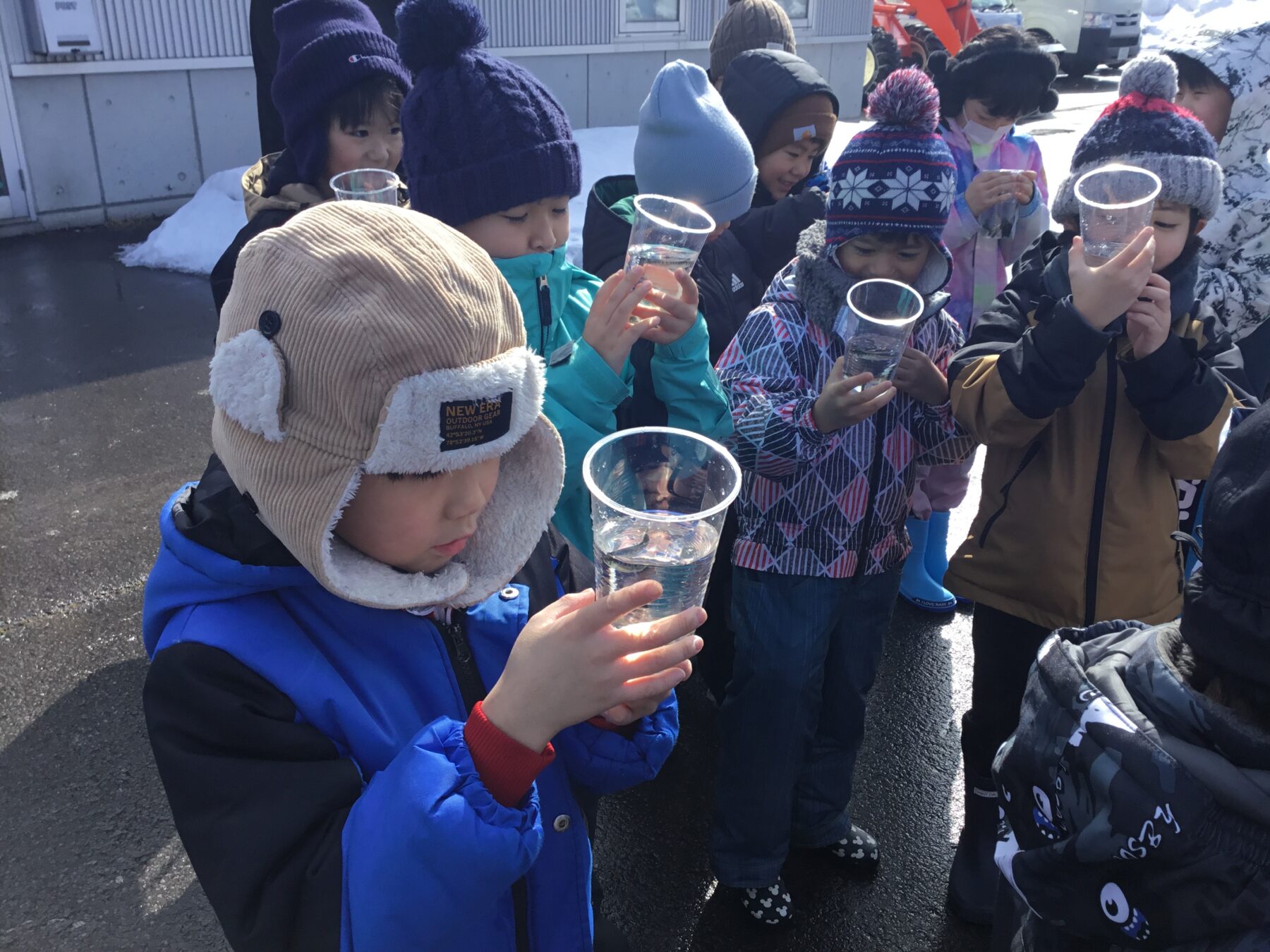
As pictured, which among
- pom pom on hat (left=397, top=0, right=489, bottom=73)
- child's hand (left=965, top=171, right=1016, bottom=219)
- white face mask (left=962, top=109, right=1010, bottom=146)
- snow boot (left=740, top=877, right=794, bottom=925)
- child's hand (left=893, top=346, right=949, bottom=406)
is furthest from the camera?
white face mask (left=962, top=109, right=1010, bottom=146)

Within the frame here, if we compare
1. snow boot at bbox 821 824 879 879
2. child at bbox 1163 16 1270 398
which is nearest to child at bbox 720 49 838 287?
child at bbox 1163 16 1270 398

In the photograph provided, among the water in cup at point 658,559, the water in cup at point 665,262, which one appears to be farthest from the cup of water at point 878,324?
the water in cup at point 658,559

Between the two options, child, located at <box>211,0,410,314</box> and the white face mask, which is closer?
child, located at <box>211,0,410,314</box>

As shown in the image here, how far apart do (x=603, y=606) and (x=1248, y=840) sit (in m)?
0.90

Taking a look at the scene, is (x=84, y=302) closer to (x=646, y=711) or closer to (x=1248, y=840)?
(x=646, y=711)

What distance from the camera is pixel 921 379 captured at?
8.36ft

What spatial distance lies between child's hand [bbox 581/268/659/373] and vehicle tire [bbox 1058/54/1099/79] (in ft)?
68.2

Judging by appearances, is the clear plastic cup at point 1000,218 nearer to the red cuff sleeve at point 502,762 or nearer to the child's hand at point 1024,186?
the child's hand at point 1024,186

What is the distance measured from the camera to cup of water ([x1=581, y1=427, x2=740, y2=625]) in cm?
134

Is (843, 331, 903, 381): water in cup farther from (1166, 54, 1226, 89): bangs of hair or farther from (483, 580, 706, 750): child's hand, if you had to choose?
(1166, 54, 1226, 89): bangs of hair

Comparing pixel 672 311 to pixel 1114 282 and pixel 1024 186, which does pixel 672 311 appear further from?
pixel 1024 186

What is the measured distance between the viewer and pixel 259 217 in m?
3.27

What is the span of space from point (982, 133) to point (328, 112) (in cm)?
284

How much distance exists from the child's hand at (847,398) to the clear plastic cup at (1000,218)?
7.01 feet
